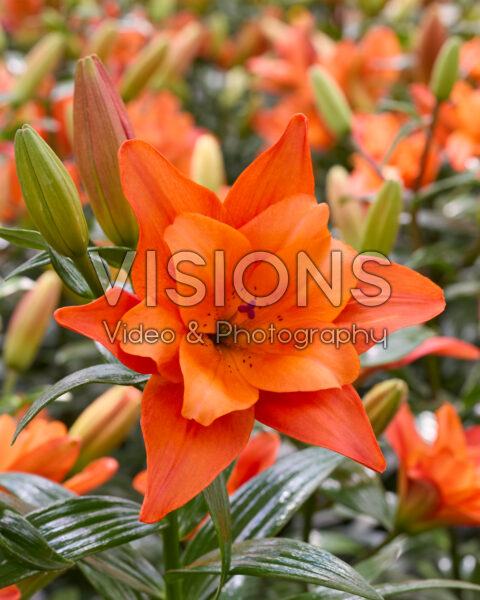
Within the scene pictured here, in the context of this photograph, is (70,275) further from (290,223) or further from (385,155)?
(385,155)

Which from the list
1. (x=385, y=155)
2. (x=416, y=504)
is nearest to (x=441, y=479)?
(x=416, y=504)

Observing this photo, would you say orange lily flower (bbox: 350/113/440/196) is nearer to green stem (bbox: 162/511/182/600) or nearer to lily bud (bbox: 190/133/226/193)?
lily bud (bbox: 190/133/226/193)

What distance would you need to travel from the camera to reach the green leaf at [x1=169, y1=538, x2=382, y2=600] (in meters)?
0.33

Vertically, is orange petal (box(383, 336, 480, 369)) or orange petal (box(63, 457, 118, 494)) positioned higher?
orange petal (box(63, 457, 118, 494))

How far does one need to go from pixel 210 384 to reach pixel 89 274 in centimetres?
9

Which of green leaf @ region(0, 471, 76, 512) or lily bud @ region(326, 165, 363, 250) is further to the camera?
lily bud @ region(326, 165, 363, 250)

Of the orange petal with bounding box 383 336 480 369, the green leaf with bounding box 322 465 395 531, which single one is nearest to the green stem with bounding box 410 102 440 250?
the orange petal with bounding box 383 336 480 369

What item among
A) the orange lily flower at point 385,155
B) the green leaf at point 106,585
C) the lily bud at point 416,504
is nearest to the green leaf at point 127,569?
the green leaf at point 106,585

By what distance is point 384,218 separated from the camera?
1.71 ft

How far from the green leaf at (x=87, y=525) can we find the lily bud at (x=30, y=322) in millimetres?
247

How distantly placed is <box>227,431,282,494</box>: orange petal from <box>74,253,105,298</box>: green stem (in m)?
0.19

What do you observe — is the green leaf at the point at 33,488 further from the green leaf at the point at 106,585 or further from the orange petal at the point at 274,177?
the orange petal at the point at 274,177

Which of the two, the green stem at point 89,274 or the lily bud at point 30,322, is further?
the lily bud at point 30,322

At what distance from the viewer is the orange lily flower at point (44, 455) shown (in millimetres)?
450
